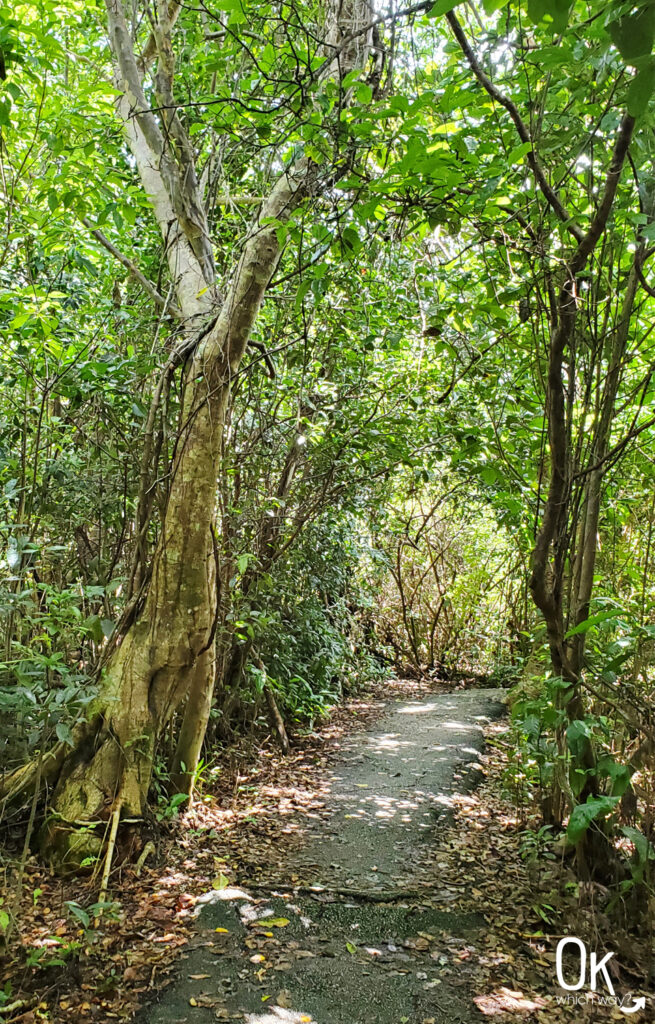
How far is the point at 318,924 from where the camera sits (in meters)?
3.14

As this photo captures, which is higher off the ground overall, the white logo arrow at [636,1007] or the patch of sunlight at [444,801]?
the patch of sunlight at [444,801]

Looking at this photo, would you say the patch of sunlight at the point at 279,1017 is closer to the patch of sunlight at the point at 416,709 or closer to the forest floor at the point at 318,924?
the forest floor at the point at 318,924

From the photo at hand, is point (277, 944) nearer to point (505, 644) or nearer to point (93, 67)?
point (93, 67)

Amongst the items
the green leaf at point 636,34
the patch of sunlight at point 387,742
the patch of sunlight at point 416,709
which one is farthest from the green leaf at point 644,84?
the patch of sunlight at point 416,709

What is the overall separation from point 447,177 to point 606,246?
928 mm

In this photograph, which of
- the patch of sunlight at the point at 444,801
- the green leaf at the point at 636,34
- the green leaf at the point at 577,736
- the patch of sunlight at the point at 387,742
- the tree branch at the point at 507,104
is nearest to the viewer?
the green leaf at the point at 636,34

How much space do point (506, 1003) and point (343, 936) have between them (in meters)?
0.78

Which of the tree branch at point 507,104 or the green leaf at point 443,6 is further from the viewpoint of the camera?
the tree branch at point 507,104

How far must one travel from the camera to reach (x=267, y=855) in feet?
12.5

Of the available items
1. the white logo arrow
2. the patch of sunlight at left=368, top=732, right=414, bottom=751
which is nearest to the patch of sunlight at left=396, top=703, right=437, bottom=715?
the patch of sunlight at left=368, top=732, right=414, bottom=751

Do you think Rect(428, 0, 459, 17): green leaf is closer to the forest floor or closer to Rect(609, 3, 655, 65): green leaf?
Rect(609, 3, 655, 65): green leaf

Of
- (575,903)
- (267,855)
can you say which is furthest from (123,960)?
(575,903)

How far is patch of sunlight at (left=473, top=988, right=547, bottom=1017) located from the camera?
8.20 feet

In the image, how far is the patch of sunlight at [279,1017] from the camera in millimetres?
2480
